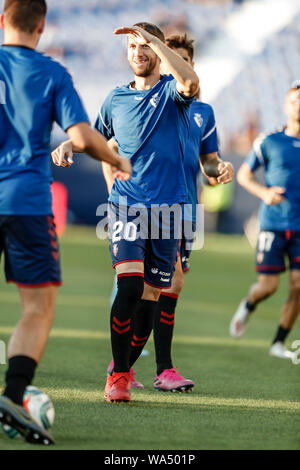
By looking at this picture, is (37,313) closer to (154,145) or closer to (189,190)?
(154,145)

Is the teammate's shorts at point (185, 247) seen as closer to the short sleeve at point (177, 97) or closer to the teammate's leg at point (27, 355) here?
the short sleeve at point (177, 97)

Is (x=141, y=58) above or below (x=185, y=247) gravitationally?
above

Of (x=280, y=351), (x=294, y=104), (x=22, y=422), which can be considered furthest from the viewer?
(x=294, y=104)

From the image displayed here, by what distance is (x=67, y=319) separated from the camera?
10.0 meters

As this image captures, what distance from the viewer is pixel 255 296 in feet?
27.9

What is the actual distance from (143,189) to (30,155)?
138cm

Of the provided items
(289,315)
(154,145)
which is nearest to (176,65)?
(154,145)

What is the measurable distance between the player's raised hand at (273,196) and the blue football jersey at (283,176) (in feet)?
0.76

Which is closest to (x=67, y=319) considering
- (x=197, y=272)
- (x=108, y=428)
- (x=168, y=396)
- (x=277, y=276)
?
(x=277, y=276)

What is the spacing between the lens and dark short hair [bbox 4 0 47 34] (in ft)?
13.8

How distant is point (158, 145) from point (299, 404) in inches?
71.1

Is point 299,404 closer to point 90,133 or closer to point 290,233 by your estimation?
point 90,133

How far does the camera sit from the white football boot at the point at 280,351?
25.9 feet

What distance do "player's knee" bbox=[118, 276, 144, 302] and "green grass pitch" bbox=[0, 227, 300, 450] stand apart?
63cm
